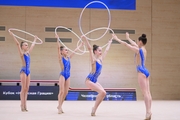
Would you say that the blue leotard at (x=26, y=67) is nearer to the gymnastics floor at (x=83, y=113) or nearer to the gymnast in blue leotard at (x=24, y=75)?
the gymnast in blue leotard at (x=24, y=75)

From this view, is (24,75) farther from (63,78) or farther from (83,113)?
(83,113)

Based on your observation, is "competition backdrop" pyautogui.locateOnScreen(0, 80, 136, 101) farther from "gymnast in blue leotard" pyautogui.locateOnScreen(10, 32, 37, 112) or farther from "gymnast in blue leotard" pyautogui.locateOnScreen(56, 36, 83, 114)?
"gymnast in blue leotard" pyautogui.locateOnScreen(56, 36, 83, 114)

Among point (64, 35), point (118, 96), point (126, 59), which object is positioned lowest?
point (118, 96)

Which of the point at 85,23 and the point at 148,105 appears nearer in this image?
the point at 148,105

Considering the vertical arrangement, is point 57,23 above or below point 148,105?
above

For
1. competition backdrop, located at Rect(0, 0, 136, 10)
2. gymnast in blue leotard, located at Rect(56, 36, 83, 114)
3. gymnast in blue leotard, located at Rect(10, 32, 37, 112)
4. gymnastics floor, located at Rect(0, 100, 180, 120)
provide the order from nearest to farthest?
gymnastics floor, located at Rect(0, 100, 180, 120)
gymnast in blue leotard, located at Rect(56, 36, 83, 114)
gymnast in blue leotard, located at Rect(10, 32, 37, 112)
competition backdrop, located at Rect(0, 0, 136, 10)

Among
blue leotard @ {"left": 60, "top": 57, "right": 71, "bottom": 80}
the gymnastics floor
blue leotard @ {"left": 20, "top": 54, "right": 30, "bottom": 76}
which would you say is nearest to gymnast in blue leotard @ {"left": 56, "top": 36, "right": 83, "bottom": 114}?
blue leotard @ {"left": 60, "top": 57, "right": 71, "bottom": 80}

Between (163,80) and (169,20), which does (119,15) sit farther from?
(163,80)

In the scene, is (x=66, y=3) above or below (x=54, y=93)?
above

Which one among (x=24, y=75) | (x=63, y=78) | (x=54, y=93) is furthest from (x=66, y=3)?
(x=63, y=78)

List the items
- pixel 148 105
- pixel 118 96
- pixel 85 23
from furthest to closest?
pixel 85 23
pixel 118 96
pixel 148 105

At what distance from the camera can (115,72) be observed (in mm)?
18078

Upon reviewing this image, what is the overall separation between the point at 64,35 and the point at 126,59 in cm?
321

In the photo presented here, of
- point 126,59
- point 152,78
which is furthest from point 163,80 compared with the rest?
point 126,59
